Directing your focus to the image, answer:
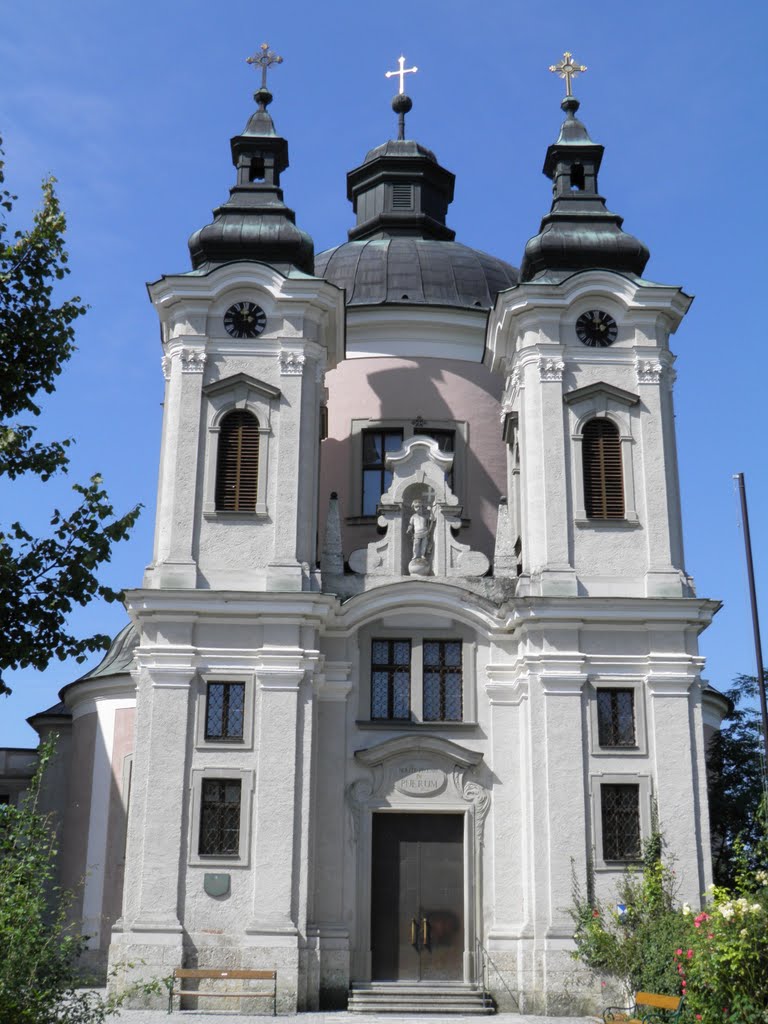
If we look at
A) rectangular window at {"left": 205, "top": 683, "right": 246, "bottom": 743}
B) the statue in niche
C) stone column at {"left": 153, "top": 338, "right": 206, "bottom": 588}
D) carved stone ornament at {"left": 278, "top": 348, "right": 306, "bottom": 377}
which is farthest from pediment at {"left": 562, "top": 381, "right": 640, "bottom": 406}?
rectangular window at {"left": 205, "top": 683, "right": 246, "bottom": 743}

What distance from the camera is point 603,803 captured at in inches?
858

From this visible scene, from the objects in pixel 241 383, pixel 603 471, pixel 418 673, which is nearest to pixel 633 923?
pixel 418 673

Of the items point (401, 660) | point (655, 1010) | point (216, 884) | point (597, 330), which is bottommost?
point (655, 1010)

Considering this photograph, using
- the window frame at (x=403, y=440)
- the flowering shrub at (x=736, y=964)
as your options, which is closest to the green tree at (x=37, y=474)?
the flowering shrub at (x=736, y=964)

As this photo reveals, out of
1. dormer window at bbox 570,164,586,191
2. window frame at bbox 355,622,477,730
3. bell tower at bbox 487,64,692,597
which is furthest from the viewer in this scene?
dormer window at bbox 570,164,586,191

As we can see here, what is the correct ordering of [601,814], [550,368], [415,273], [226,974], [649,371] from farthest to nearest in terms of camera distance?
[415,273] → [649,371] → [550,368] → [601,814] → [226,974]

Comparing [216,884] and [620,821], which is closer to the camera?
[216,884]

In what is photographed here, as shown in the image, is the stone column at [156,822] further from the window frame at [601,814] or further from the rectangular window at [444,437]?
the rectangular window at [444,437]

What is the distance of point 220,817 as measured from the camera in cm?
2156

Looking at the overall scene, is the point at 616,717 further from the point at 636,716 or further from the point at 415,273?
the point at 415,273

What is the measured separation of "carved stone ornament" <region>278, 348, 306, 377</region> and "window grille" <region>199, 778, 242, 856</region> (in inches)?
284

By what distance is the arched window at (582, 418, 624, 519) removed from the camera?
2367cm

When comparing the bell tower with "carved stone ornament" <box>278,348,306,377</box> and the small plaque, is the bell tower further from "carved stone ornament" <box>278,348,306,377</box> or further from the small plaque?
the small plaque

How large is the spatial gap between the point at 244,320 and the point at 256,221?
231 centimetres
